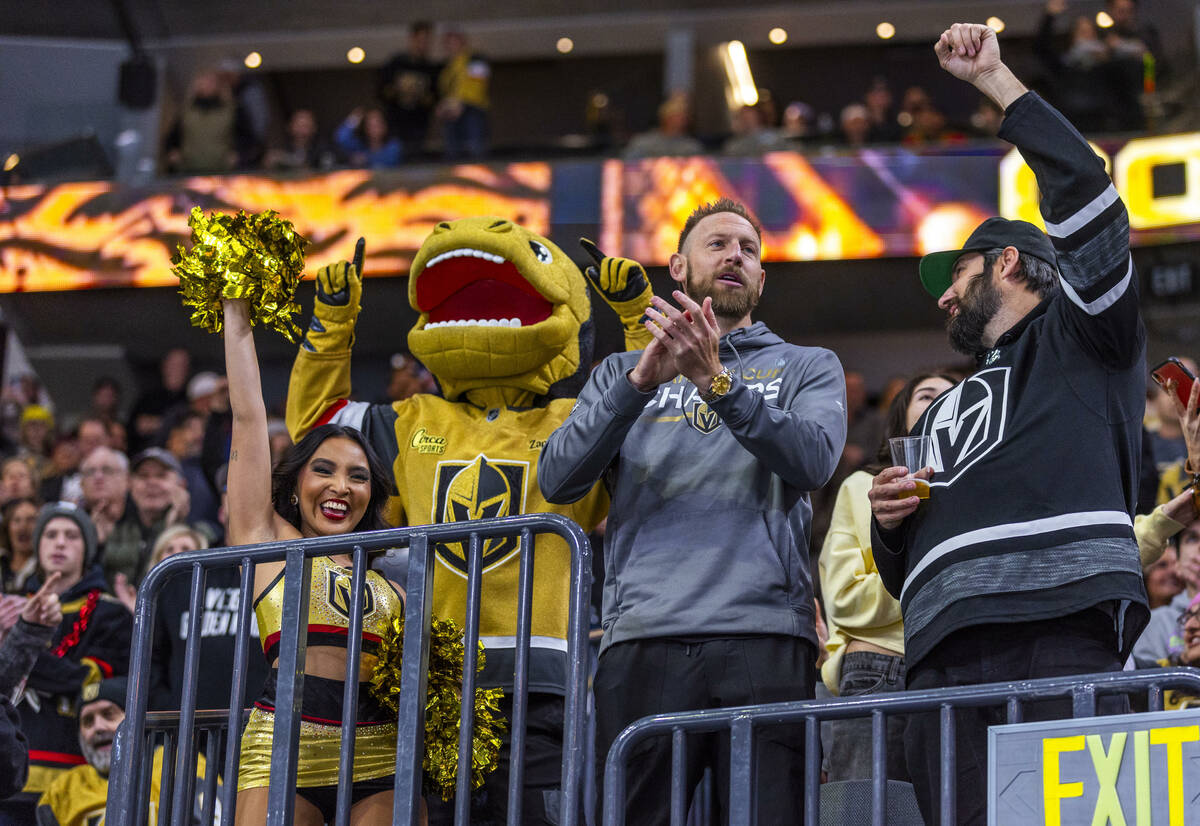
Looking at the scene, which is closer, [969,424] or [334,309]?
[969,424]

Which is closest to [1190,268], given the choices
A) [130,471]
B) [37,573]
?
[130,471]

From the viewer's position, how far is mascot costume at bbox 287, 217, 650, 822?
361cm

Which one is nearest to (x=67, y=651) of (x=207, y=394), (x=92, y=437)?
(x=92, y=437)

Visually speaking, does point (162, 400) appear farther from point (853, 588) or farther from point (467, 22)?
point (853, 588)

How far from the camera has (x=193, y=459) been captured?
834 cm

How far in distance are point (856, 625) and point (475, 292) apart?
54.2 inches

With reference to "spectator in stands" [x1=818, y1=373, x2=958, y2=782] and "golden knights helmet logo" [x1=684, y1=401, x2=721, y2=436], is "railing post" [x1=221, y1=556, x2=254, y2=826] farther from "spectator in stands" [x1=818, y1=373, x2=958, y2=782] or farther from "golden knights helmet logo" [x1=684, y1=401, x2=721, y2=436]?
"spectator in stands" [x1=818, y1=373, x2=958, y2=782]

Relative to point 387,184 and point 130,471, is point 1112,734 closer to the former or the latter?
point 130,471

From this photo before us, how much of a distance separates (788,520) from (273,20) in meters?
13.7

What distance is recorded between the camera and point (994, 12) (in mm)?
14234

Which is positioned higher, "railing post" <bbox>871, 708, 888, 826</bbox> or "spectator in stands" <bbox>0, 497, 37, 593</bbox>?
"spectator in stands" <bbox>0, 497, 37, 593</bbox>

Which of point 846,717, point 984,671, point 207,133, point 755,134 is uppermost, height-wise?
point 207,133

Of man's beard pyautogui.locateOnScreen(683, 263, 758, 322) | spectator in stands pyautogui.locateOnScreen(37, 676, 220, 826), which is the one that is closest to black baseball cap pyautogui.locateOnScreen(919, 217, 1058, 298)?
man's beard pyautogui.locateOnScreen(683, 263, 758, 322)

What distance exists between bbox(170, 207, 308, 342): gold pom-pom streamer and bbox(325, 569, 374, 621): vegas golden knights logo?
606 mm
